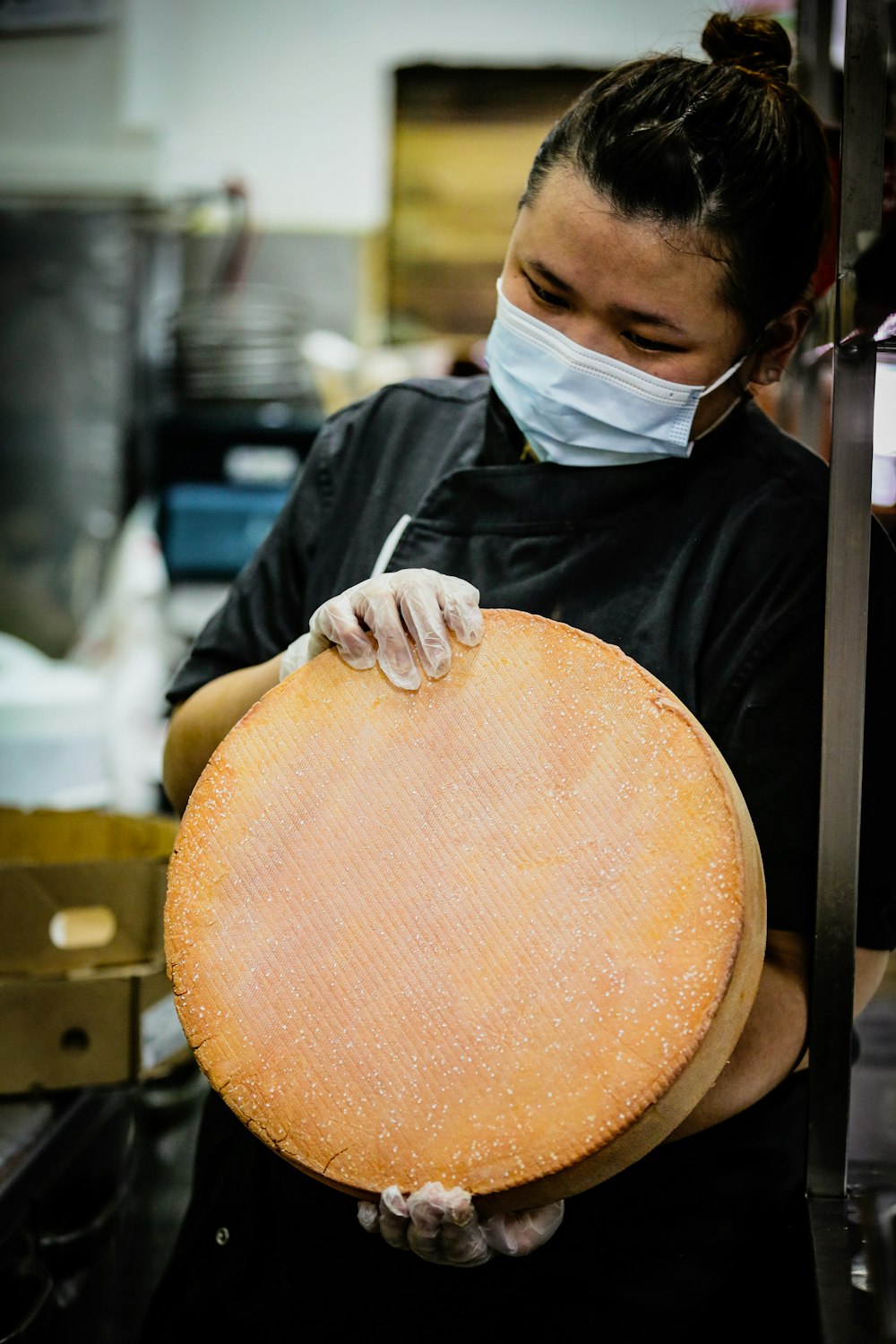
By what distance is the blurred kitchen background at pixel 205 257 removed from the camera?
354 centimetres

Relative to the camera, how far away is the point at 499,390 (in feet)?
3.69

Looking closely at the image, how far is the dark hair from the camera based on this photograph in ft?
3.27

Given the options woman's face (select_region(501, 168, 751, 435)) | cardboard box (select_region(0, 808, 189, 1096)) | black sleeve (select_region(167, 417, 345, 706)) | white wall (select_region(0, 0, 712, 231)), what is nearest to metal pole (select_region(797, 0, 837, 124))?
woman's face (select_region(501, 168, 751, 435))

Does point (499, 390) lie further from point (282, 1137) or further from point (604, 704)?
point (282, 1137)

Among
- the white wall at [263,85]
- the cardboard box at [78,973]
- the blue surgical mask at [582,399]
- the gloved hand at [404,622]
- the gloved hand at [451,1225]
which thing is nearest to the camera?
the gloved hand at [451,1225]

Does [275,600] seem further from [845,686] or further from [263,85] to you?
[263,85]

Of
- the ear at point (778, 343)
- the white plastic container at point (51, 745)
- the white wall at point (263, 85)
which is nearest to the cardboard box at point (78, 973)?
the ear at point (778, 343)

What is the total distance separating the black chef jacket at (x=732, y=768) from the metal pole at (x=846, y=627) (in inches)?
1.6

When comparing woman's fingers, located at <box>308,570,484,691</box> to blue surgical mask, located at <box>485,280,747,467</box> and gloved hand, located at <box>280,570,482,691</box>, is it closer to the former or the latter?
gloved hand, located at <box>280,570,482,691</box>

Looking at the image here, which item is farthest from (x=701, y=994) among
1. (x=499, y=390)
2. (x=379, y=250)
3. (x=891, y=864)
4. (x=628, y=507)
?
(x=379, y=250)

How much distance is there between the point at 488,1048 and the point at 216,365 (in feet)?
10.4

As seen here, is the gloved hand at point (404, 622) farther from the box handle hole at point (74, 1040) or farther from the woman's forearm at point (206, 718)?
the box handle hole at point (74, 1040)

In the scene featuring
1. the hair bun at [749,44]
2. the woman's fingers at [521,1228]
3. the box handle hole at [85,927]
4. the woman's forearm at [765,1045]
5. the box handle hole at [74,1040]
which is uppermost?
the hair bun at [749,44]

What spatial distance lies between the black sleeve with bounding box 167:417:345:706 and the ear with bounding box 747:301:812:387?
1.44 feet
